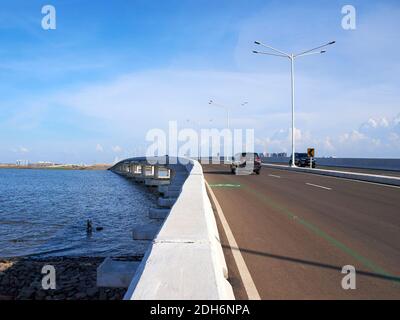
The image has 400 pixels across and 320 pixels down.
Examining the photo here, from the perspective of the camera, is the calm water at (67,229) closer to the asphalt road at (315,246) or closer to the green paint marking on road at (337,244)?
the asphalt road at (315,246)

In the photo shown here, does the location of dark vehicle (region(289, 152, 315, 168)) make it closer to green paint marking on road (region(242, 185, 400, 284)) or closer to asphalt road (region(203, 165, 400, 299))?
asphalt road (region(203, 165, 400, 299))

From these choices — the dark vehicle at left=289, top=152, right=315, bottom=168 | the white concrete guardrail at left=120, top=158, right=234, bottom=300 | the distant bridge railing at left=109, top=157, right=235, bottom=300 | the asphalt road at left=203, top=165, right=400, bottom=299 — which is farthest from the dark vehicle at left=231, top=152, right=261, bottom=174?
the white concrete guardrail at left=120, top=158, right=234, bottom=300

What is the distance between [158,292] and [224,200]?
A: 10793 mm

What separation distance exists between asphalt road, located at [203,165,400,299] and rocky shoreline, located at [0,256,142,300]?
326 cm

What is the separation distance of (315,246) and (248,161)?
923 inches

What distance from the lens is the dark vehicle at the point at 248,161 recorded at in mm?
30547

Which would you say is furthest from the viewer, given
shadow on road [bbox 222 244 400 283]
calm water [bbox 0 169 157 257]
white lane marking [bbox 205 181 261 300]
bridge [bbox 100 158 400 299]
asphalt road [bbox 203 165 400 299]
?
calm water [bbox 0 169 157 257]

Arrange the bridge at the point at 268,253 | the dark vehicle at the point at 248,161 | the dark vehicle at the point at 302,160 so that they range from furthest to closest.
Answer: the dark vehicle at the point at 302,160, the dark vehicle at the point at 248,161, the bridge at the point at 268,253

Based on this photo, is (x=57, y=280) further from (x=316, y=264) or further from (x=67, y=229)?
(x=67, y=229)

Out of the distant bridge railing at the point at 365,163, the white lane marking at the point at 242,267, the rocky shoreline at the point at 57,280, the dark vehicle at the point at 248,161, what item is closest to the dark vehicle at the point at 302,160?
the distant bridge railing at the point at 365,163

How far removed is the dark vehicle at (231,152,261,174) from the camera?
30547 mm

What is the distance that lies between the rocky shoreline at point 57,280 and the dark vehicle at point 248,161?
19164 mm

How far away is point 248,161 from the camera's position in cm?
3073
